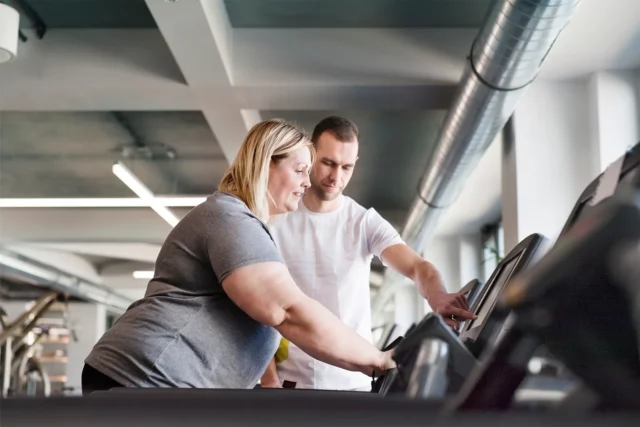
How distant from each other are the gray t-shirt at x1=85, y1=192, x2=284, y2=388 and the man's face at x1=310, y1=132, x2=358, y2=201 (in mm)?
938

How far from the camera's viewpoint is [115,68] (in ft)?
16.3

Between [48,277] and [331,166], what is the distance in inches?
487

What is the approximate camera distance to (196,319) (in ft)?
4.17

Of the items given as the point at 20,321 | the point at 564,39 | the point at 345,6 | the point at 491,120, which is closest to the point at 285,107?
the point at 345,6

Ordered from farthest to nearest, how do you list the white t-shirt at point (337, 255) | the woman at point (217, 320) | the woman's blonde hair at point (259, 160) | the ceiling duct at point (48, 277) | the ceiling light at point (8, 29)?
the ceiling duct at point (48, 277), the ceiling light at point (8, 29), the white t-shirt at point (337, 255), the woman's blonde hair at point (259, 160), the woman at point (217, 320)

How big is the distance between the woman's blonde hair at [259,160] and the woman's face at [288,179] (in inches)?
0.6

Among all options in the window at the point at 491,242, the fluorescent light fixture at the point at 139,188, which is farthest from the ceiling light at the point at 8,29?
the window at the point at 491,242

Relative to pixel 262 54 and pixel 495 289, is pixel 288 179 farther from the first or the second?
pixel 262 54

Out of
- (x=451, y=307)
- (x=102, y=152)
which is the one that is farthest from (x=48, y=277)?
(x=451, y=307)

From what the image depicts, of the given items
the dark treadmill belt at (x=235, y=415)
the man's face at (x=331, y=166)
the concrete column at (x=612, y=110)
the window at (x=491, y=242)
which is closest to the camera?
the dark treadmill belt at (x=235, y=415)

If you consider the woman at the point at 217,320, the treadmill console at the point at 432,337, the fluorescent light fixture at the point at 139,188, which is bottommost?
the treadmill console at the point at 432,337

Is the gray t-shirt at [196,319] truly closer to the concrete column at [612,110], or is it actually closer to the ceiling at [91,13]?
the ceiling at [91,13]

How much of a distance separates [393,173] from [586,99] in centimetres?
328

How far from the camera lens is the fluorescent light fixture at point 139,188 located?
603 cm
